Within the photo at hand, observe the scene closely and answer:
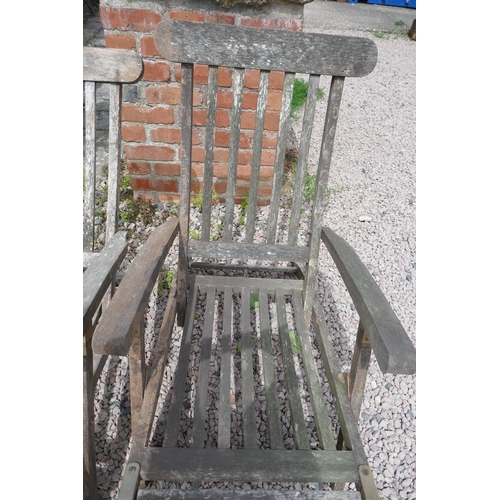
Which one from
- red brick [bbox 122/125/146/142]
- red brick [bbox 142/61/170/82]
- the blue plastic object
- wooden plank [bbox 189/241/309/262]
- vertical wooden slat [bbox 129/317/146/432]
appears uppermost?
the blue plastic object

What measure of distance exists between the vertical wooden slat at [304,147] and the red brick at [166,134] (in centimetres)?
97

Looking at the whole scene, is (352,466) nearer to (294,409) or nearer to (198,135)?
(294,409)

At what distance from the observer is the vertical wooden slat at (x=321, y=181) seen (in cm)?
126

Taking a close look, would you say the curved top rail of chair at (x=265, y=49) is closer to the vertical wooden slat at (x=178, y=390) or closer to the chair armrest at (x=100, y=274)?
the chair armrest at (x=100, y=274)

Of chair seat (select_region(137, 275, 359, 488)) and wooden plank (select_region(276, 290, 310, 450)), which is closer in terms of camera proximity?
chair seat (select_region(137, 275, 359, 488))

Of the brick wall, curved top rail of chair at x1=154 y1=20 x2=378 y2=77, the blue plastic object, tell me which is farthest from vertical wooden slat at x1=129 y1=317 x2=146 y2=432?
the blue plastic object

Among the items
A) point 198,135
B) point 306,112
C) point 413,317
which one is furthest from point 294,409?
point 198,135

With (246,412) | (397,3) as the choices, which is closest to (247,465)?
(246,412)

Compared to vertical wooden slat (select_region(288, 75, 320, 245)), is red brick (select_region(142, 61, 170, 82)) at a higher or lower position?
higher

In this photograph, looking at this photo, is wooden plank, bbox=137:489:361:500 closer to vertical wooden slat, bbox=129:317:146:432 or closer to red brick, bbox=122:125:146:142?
vertical wooden slat, bbox=129:317:146:432

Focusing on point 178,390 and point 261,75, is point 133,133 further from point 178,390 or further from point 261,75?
point 178,390

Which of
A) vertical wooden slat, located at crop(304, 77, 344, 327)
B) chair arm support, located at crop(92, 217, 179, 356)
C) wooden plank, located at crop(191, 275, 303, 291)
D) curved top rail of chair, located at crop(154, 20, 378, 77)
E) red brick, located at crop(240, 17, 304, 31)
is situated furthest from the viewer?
red brick, located at crop(240, 17, 304, 31)

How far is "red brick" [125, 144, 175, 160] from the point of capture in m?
2.16

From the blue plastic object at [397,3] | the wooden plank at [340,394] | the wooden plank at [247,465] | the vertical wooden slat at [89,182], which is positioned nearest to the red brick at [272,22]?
the vertical wooden slat at [89,182]
